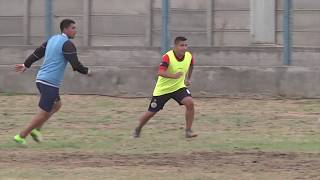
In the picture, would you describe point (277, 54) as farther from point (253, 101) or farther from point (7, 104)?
point (7, 104)

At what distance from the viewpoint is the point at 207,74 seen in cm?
1532

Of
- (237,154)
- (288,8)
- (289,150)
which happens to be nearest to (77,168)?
(237,154)

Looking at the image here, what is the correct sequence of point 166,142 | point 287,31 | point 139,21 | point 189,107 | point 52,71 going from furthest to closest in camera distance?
1. point 139,21
2. point 287,31
3. point 189,107
4. point 166,142
5. point 52,71

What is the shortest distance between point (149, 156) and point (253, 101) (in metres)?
6.02

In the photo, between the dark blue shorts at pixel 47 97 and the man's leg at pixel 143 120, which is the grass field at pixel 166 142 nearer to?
the man's leg at pixel 143 120

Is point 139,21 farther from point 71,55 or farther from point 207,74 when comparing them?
point 71,55

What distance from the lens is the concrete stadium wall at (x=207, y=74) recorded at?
15016 millimetres

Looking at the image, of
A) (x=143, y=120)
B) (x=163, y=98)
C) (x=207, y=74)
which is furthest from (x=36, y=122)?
(x=207, y=74)

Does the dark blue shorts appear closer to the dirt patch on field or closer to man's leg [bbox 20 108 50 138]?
man's leg [bbox 20 108 50 138]

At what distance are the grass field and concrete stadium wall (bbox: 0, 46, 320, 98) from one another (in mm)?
314

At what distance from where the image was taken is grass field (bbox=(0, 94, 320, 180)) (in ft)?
26.9

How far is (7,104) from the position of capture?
14930mm

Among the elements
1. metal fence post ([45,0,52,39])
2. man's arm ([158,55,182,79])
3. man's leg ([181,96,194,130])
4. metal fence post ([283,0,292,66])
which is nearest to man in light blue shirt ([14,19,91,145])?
man's arm ([158,55,182,79])

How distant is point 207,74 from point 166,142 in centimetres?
502
